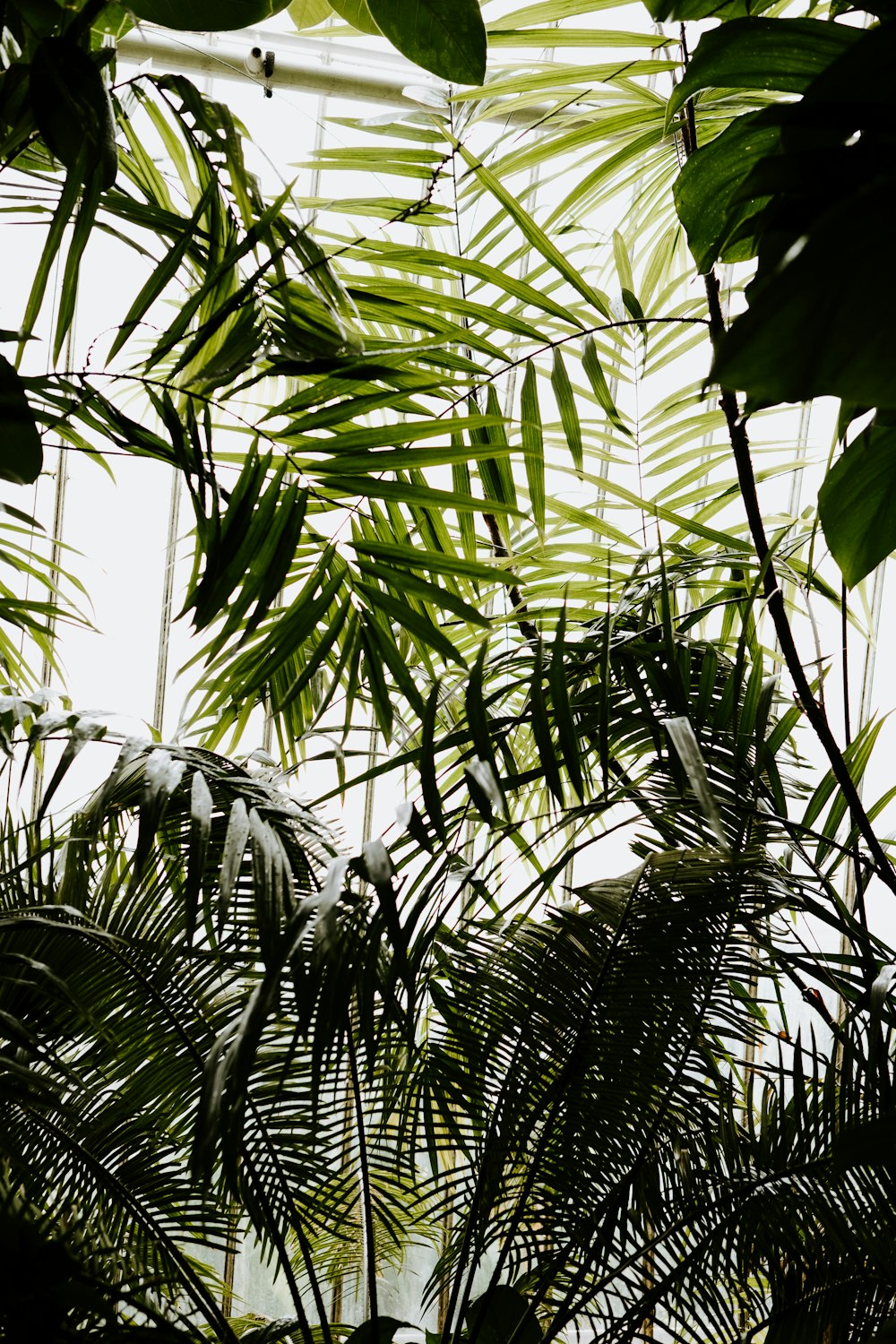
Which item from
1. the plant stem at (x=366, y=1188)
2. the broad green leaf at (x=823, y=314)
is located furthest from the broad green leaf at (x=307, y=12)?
the plant stem at (x=366, y=1188)

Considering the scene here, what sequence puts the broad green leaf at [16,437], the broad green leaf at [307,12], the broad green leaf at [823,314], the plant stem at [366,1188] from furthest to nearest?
the plant stem at [366,1188] → the broad green leaf at [307,12] → the broad green leaf at [16,437] → the broad green leaf at [823,314]

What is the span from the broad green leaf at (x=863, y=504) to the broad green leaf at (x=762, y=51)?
0.28 m

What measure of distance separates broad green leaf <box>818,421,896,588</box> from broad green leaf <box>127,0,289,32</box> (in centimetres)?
58

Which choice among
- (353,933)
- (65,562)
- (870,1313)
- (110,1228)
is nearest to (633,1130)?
(870,1313)

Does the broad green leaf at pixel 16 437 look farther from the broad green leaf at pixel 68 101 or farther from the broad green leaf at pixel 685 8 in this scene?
the broad green leaf at pixel 685 8

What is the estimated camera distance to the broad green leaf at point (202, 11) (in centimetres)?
80

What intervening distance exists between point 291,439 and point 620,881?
27.5 inches

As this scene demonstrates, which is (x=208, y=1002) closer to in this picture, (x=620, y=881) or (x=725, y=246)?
(x=620, y=881)

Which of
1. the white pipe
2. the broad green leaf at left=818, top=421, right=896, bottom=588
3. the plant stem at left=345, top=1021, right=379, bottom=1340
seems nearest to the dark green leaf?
the plant stem at left=345, top=1021, right=379, bottom=1340

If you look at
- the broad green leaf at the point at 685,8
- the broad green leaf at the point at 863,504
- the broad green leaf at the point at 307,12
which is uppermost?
the broad green leaf at the point at 307,12

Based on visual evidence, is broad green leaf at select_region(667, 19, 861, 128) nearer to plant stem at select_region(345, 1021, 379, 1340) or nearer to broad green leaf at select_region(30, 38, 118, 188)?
broad green leaf at select_region(30, 38, 118, 188)

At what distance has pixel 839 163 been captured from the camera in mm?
379

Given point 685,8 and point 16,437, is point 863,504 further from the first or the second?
point 16,437

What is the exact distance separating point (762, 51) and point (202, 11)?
1.43 feet
